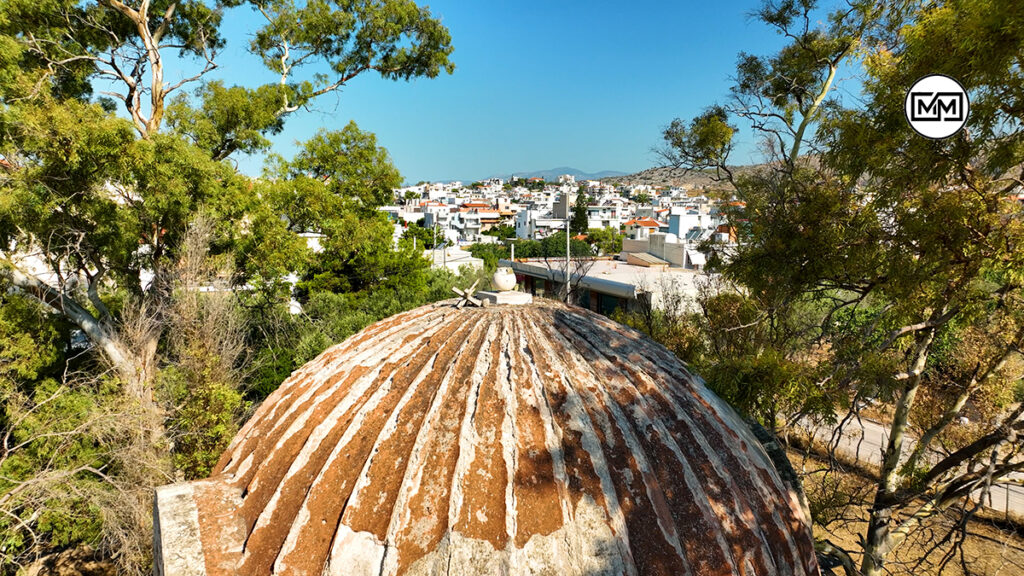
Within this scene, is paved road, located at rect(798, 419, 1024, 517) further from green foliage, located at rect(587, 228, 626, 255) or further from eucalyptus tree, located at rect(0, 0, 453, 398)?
green foliage, located at rect(587, 228, 626, 255)

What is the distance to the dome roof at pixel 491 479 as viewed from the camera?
11.0 ft

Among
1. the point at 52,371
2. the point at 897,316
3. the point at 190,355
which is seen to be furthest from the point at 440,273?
the point at 897,316

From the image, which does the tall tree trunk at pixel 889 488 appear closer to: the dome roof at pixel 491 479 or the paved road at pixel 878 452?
the paved road at pixel 878 452

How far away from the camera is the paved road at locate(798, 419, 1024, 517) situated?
12.8 metres

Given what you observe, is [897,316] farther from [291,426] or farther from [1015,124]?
[291,426]

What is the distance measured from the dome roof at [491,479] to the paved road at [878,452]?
807cm

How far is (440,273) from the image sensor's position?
2405 centimetres

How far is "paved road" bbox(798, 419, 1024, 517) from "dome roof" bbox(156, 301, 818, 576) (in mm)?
8069

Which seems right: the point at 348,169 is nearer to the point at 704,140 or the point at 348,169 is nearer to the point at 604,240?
the point at 704,140

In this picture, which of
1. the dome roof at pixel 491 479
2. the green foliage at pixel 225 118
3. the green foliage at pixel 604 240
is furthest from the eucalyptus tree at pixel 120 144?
the green foliage at pixel 604 240

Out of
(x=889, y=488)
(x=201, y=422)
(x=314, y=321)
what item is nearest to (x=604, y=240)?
(x=314, y=321)

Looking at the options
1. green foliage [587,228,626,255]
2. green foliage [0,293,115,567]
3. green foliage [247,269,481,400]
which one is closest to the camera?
green foliage [0,293,115,567]

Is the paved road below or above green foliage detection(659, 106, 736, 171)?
below

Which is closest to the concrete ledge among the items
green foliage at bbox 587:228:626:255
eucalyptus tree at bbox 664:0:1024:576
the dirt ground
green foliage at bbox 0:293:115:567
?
eucalyptus tree at bbox 664:0:1024:576
